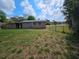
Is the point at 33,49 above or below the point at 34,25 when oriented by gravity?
below

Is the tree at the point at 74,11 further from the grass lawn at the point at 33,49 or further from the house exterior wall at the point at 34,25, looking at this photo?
the house exterior wall at the point at 34,25

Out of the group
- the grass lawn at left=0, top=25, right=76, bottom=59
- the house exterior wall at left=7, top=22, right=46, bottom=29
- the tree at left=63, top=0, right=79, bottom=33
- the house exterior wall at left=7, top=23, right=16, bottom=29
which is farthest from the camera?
the house exterior wall at left=7, top=22, right=46, bottom=29

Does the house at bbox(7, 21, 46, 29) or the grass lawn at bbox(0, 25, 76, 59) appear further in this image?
the house at bbox(7, 21, 46, 29)

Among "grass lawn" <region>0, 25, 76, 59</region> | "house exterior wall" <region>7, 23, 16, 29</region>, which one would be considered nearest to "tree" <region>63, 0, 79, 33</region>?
"grass lawn" <region>0, 25, 76, 59</region>

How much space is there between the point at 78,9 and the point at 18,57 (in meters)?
10.2

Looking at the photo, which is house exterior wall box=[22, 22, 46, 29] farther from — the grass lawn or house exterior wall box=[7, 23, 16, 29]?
the grass lawn

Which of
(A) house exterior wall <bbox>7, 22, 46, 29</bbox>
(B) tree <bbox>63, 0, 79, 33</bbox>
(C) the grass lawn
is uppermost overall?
(B) tree <bbox>63, 0, 79, 33</bbox>

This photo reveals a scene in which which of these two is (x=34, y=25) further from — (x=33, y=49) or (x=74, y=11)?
(x=33, y=49)

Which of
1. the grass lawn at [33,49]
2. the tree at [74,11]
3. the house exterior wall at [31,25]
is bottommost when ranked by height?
the grass lawn at [33,49]

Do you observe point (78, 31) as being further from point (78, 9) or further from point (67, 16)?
point (67, 16)

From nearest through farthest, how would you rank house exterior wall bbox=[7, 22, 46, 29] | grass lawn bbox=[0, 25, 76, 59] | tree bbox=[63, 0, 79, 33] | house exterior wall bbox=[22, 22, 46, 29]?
1. grass lawn bbox=[0, 25, 76, 59]
2. tree bbox=[63, 0, 79, 33]
3. house exterior wall bbox=[7, 22, 46, 29]
4. house exterior wall bbox=[22, 22, 46, 29]

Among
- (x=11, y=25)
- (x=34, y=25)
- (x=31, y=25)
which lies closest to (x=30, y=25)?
(x=31, y=25)

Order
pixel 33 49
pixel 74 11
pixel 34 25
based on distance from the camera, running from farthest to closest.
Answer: pixel 34 25 < pixel 74 11 < pixel 33 49

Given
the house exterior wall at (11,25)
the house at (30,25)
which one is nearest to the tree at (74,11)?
the house at (30,25)
